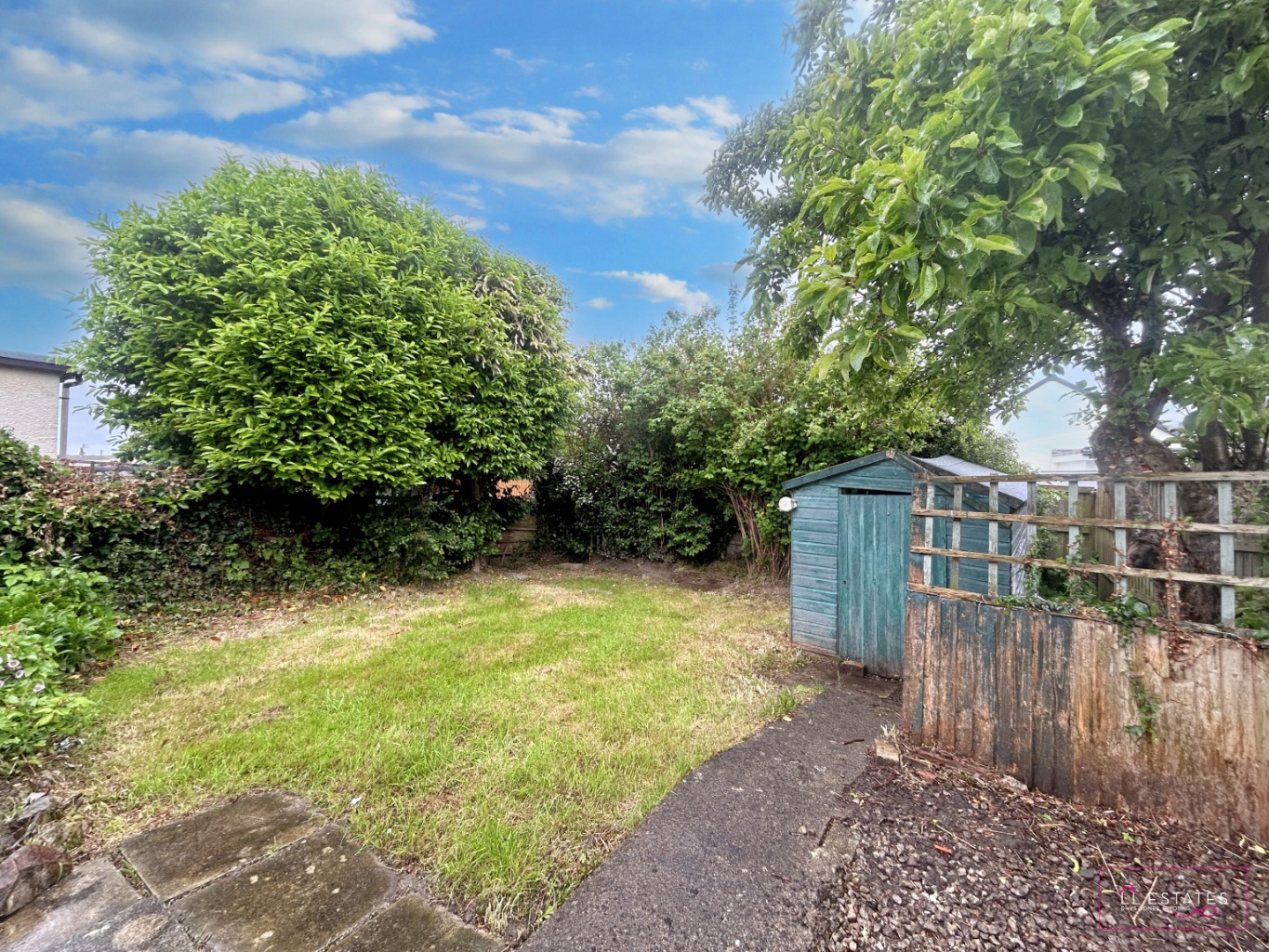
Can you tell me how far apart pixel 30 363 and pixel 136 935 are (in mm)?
14687

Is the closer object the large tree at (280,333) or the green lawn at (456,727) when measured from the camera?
the green lawn at (456,727)

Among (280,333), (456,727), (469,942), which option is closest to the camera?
(469,942)

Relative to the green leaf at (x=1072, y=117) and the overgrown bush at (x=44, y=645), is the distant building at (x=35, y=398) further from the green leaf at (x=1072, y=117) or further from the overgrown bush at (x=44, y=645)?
the green leaf at (x=1072, y=117)

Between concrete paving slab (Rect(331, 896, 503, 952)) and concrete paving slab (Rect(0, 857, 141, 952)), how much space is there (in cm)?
91

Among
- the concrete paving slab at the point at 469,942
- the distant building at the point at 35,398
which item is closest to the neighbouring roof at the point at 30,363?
the distant building at the point at 35,398

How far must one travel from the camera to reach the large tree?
533cm

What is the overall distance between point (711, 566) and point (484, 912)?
7549mm

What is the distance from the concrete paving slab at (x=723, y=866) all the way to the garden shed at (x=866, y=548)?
66.4 inches

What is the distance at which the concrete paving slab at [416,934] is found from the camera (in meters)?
1.60

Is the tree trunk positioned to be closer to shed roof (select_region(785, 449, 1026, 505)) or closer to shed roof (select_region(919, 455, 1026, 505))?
shed roof (select_region(785, 449, 1026, 505))

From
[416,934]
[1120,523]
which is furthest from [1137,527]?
[416,934]

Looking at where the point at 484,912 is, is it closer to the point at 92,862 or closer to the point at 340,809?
the point at 340,809

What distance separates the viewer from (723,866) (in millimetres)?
1935

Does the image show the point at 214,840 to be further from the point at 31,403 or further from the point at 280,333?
the point at 31,403
